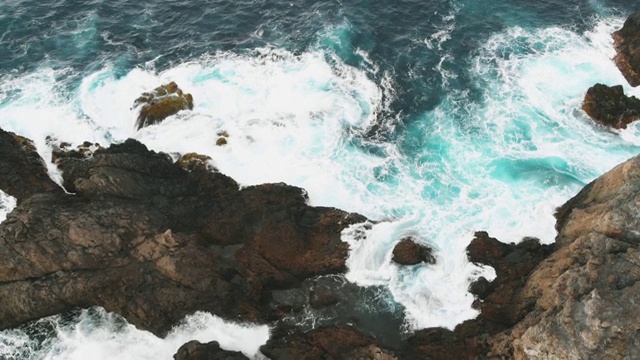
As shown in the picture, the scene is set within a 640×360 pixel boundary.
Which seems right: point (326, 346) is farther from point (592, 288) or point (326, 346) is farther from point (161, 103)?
point (161, 103)

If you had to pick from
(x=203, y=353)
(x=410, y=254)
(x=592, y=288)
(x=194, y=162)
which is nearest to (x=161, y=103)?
(x=194, y=162)

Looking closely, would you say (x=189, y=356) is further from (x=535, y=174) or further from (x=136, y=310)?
(x=535, y=174)

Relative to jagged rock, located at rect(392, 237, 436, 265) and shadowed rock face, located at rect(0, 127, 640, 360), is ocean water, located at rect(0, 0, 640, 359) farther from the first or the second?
shadowed rock face, located at rect(0, 127, 640, 360)

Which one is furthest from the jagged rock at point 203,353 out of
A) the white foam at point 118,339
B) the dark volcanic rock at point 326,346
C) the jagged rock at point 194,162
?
the jagged rock at point 194,162

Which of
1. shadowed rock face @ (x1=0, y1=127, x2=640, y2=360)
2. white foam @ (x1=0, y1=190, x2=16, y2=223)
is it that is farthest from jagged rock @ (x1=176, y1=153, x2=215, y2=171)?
white foam @ (x1=0, y1=190, x2=16, y2=223)

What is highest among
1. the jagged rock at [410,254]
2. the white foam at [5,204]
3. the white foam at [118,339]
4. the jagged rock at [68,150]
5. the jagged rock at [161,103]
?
the jagged rock at [161,103]

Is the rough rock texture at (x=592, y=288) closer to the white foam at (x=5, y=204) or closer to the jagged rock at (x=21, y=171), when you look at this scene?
the jagged rock at (x=21, y=171)
